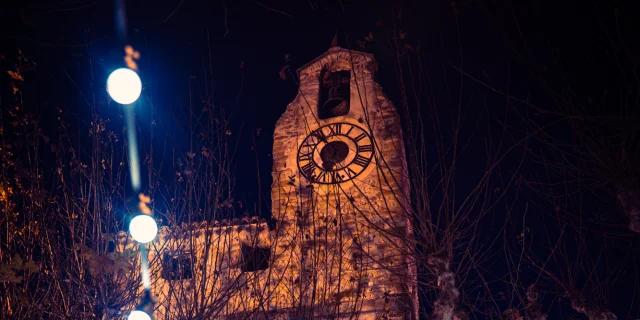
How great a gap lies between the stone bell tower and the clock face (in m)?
0.02

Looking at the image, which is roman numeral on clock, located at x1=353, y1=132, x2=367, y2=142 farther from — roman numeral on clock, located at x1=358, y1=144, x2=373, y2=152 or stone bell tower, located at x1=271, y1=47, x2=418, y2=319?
roman numeral on clock, located at x1=358, y1=144, x2=373, y2=152

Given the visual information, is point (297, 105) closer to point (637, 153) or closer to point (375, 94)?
point (375, 94)

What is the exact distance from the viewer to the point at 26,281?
6938 millimetres

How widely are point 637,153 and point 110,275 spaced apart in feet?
21.0

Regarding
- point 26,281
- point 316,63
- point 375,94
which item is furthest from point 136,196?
point 316,63

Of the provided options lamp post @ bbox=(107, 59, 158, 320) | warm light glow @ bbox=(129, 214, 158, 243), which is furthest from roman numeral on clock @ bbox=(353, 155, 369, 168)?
warm light glow @ bbox=(129, 214, 158, 243)

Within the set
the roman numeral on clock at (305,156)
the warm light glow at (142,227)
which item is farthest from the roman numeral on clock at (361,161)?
the warm light glow at (142,227)

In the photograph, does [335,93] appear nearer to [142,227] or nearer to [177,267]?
[177,267]

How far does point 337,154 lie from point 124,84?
8.94 meters

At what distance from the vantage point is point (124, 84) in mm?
4004

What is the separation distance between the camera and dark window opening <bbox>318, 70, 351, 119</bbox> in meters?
13.3

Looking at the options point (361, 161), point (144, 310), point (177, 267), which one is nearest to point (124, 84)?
point (144, 310)

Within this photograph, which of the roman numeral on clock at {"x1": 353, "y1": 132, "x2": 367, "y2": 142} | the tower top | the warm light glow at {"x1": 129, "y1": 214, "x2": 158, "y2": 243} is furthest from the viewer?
the tower top

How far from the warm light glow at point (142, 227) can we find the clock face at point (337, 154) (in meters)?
7.50
